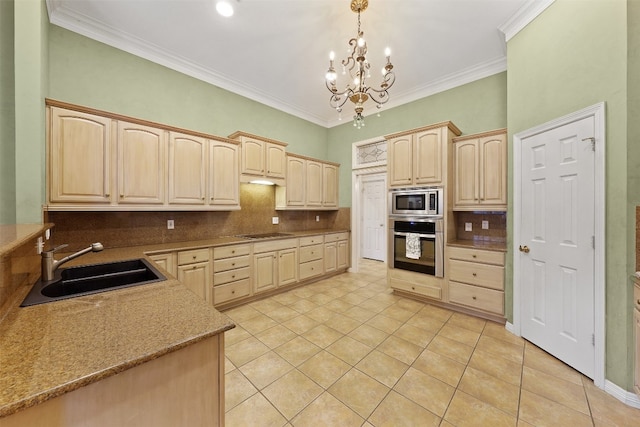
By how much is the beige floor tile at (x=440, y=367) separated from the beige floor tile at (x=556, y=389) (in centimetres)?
44

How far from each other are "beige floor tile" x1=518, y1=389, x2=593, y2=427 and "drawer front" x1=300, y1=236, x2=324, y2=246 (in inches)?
118

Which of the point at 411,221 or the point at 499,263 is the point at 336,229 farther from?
the point at 499,263

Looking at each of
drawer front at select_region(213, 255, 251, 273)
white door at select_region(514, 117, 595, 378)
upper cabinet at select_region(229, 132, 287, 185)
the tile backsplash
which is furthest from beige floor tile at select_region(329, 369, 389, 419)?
upper cabinet at select_region(229, 132, 287, 185)

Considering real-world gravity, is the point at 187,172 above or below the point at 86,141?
below

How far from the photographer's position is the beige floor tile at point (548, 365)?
6.26 feet

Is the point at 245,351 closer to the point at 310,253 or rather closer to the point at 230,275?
the point at 230,275

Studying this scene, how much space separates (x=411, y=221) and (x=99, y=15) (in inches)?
167

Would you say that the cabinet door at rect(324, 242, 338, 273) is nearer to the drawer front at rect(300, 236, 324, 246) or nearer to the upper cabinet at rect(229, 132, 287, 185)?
the drawer front at rect(300, 236, 324, 246)

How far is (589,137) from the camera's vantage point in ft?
6.15

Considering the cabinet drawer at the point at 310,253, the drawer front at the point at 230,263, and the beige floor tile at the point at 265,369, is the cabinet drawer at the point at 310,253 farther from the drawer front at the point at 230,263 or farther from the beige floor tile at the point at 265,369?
the beige floor tile at the point at 265,369

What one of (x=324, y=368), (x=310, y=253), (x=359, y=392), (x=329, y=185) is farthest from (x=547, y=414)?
(x=329, y=185)

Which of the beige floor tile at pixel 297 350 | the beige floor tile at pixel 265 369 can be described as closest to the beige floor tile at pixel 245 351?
the beige floor tile at pixel 265 369

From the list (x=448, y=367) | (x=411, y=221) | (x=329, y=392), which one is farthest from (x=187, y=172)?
(x=448, y=367)

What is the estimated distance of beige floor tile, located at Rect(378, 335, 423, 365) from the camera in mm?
2139
